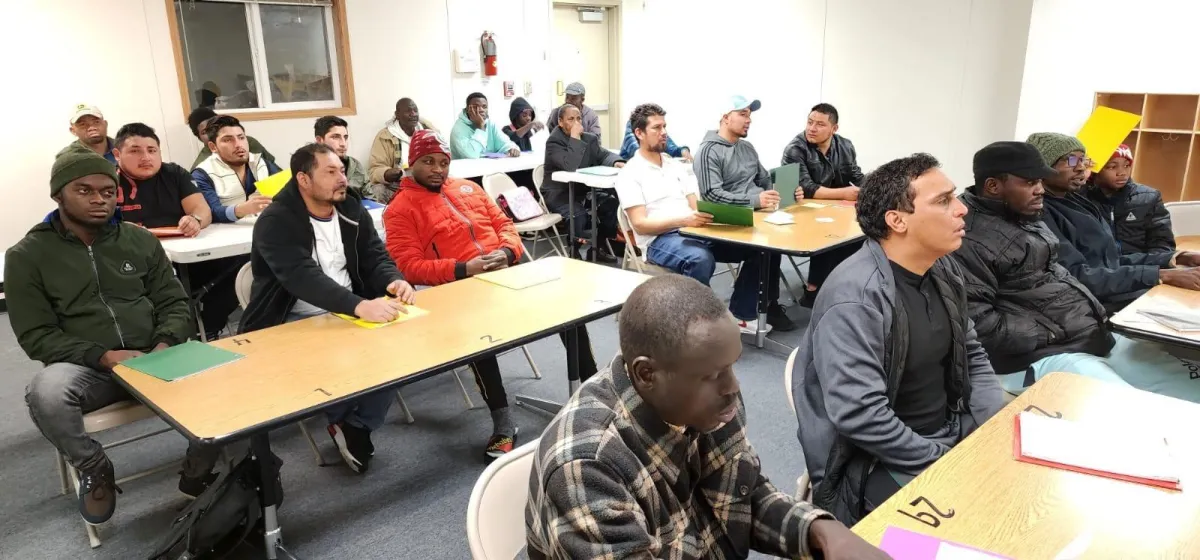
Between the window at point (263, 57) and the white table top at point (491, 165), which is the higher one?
the window at point (263, 57)

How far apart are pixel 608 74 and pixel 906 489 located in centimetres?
863

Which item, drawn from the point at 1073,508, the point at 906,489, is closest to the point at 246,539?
the point at 906,489

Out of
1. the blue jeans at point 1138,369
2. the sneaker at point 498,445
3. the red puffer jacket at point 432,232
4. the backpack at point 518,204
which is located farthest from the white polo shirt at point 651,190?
the blue jeans at point 1138,369

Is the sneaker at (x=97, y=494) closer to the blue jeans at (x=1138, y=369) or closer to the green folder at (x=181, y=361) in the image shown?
the green folder at (x=181, y=361)

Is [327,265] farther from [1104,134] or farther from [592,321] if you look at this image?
[1104,134]

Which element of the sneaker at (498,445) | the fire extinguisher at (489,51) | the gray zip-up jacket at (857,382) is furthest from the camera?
the fire extinguisher at (489,51)

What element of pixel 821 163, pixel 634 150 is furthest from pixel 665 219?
pixel 634 150

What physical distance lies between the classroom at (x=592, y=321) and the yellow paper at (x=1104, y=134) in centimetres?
2

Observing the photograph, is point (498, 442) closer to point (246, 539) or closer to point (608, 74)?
point (246, 539)

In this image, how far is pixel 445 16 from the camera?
24.2 feet

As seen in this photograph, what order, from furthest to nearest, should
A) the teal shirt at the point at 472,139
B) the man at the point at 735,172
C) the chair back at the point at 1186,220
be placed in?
the teal shirt at the point at 472,139 → the man at the point at 735,172 → the chair back at the point at 1186,220

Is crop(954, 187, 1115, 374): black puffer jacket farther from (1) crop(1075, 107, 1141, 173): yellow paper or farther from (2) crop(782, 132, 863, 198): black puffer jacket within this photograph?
(2) crop(782, 132, 863, 198): black puffer jacket

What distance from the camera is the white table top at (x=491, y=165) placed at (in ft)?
20.3

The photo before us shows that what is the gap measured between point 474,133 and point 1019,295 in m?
5.46
